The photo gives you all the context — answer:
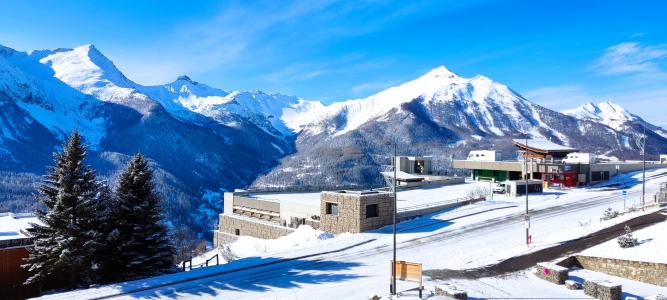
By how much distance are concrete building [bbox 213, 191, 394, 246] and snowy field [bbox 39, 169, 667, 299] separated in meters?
1.41

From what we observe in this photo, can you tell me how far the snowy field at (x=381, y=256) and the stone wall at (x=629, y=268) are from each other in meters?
3.37

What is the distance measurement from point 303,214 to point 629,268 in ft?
90.7

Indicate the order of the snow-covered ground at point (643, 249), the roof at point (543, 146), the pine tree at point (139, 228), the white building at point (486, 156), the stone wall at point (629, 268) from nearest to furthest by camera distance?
the stone wall at point (629, 268)
the snow-covered ground at point (643, 249)
the pine tree at point (139, 228)
the roof at point (543, 146)
the white building at point (486, 156)

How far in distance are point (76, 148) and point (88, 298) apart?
8.49 meters

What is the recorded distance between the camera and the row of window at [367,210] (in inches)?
1407

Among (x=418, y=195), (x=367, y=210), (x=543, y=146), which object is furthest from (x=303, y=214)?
(x=543, y=146)

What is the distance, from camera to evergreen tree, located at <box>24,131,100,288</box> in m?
23.6

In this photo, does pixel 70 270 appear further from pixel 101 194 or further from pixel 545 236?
pixel 545 236

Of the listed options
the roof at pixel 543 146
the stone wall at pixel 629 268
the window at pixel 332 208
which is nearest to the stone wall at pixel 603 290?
the stone wall at pixel 629 268

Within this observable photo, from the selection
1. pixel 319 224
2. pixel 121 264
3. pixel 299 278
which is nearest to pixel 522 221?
pixel 319 224

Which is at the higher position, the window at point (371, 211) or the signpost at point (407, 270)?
the window at point (371, 211)

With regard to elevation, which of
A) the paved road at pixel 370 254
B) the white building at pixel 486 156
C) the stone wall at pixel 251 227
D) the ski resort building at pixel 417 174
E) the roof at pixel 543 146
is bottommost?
the stone wall at pixel 251 227

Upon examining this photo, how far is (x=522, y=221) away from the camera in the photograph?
3712 cm

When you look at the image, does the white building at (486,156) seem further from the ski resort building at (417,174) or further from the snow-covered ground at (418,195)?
the snow-covered ground at (418,195)
